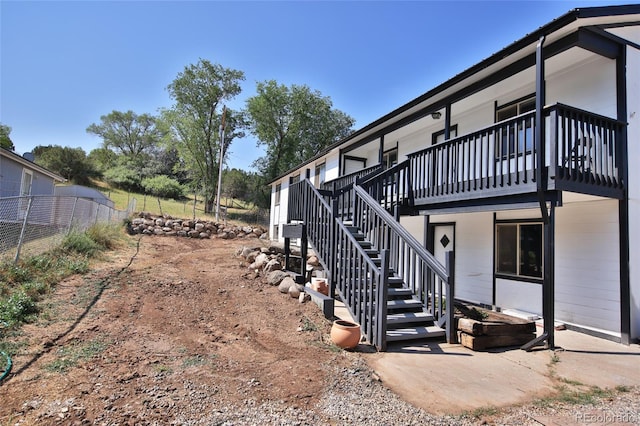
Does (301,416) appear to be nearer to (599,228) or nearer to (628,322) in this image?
(628,322)

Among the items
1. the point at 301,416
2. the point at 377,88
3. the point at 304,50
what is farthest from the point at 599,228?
the point at 377,88

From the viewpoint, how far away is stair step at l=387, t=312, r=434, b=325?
517 cm

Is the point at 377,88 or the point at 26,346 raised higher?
the point at 377,88

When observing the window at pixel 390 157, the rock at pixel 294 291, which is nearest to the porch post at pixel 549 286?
the rock at pixel 294 291

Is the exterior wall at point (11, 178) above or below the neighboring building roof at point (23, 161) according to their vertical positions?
below

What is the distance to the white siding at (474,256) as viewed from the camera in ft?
26.8

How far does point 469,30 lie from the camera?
31.6ft

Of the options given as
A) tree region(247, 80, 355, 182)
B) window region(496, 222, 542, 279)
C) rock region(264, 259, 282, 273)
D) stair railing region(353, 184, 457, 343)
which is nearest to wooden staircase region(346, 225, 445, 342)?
stair railing region(353, 184, 457, 343)

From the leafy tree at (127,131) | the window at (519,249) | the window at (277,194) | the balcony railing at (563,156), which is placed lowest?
the window at (519,249)

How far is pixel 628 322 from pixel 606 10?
197 inches

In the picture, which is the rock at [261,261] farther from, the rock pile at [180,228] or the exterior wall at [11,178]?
the exterior wall at [11,178]

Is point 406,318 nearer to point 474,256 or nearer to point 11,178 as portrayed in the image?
point 474,256

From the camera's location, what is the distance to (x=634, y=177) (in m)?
5.92

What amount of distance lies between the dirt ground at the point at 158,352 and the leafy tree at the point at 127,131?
1900 inches
